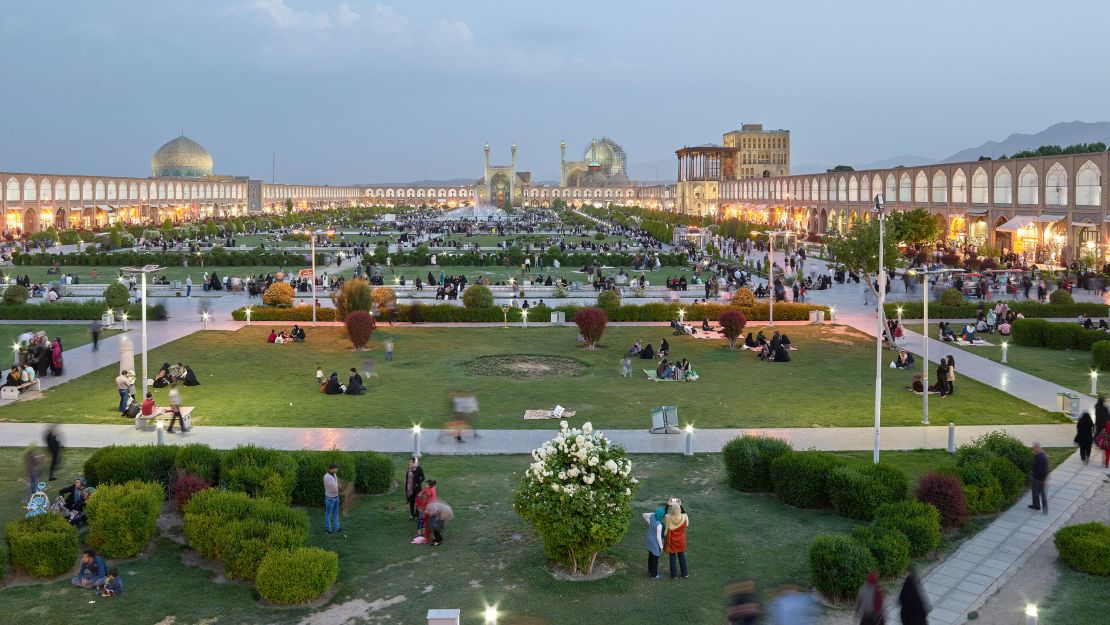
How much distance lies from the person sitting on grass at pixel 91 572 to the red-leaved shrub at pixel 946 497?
8699 mm

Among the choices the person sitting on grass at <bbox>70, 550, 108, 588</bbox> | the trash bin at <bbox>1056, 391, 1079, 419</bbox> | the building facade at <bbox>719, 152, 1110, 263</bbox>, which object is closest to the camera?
the person sitting on grass at <bbox>70, 550, 108, 588</bbox>

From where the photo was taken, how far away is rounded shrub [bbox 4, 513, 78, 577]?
32.3ft

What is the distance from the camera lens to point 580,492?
9.44 m

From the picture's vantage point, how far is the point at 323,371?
841 inches

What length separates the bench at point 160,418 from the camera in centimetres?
1598

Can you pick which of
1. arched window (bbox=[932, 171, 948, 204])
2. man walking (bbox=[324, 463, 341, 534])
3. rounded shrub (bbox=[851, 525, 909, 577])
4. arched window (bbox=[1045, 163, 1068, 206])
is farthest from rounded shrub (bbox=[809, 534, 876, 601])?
arched window (bbox=[932, 171, 948, 204])

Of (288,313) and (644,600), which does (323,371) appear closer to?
(288,313)

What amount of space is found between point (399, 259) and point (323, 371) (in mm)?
29805

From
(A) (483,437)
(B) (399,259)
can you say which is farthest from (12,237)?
(A) (483,437)

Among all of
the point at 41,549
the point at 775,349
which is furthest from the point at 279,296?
the point at 41,549

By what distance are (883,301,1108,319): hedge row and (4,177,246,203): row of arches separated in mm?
60971

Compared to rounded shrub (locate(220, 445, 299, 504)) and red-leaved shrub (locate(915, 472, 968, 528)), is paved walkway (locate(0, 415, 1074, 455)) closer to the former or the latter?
rounded shrub (locate(220, 445, 299, 504))

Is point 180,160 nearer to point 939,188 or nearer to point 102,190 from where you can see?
point 102,190

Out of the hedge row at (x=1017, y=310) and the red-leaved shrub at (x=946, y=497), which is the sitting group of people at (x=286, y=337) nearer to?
the hedge row at (x=1017, y=310)
